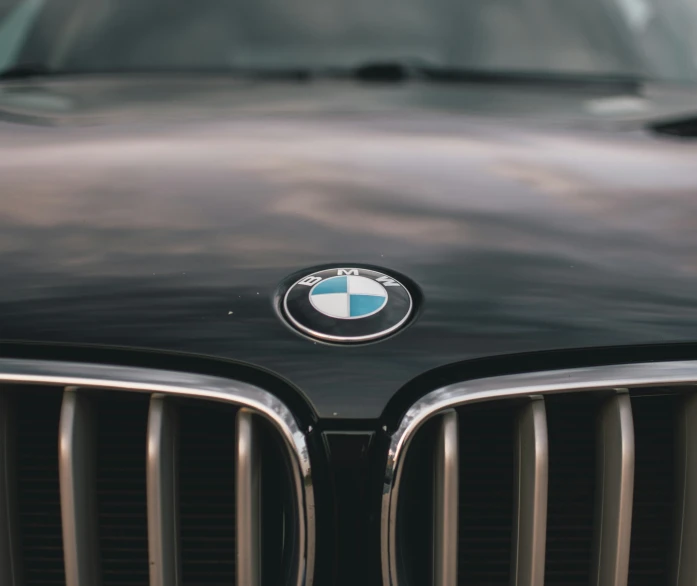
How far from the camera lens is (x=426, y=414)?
4.40 feet

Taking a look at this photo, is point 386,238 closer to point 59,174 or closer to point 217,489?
point 217,489

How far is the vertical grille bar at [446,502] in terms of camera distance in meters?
1.33

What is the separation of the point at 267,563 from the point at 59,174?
0.70 metres

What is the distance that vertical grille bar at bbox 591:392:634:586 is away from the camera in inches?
53.2

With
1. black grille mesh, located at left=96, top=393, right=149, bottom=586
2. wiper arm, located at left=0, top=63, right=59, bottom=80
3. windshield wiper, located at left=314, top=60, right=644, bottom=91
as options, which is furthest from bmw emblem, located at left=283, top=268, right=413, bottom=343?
wiper arm, located at left=0, top=63, right=59, bottom=80

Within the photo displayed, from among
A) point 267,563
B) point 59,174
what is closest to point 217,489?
point 267,563

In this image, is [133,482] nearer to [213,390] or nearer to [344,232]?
Result: [213,390]

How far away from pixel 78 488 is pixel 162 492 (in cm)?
11

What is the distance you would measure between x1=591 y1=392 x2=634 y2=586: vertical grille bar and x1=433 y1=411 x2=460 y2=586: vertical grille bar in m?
0.19

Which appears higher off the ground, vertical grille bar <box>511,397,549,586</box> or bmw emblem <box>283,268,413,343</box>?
bmw emblem <box>283,268,413,343</box>

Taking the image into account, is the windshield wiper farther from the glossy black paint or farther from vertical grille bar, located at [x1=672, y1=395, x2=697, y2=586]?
vertical grille bar, located at [x1=672, y1=395, x2=697, y2=586]

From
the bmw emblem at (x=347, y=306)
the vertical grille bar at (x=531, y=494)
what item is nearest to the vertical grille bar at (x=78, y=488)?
the bmw emblem at (x=347, y=306)

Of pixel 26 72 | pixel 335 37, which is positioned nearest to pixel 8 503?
pixel 26 72

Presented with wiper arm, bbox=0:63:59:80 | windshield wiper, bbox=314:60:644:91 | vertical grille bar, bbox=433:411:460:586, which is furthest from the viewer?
wiper arm, bbox=0:63:59:80
